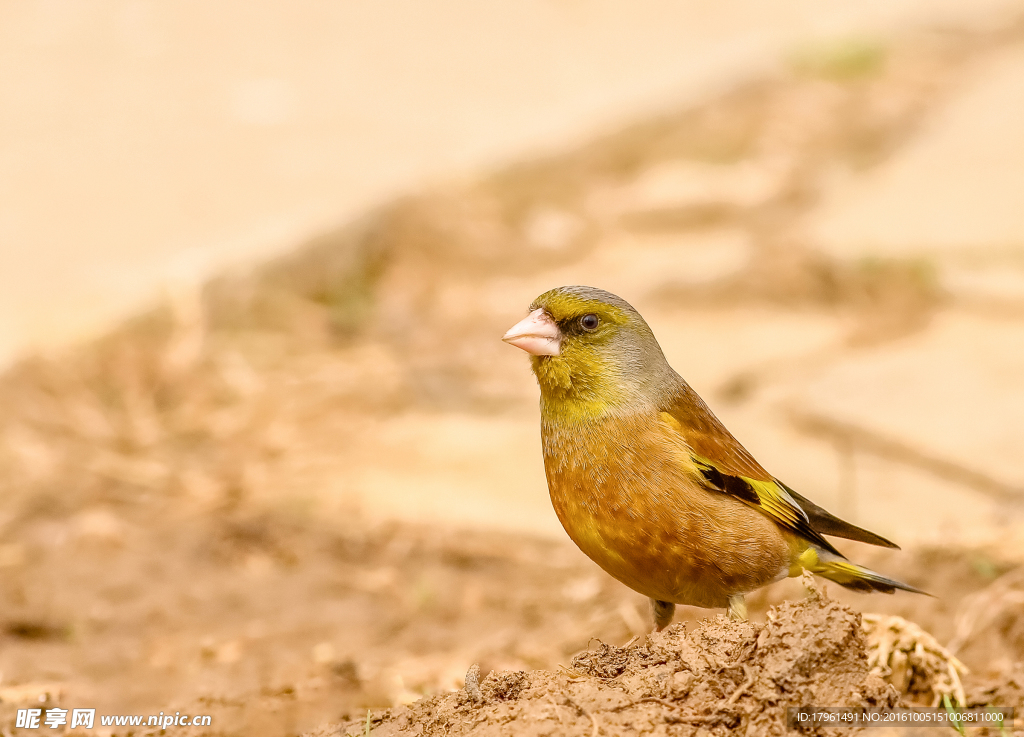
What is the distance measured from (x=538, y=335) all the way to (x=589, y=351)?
0.13 meters

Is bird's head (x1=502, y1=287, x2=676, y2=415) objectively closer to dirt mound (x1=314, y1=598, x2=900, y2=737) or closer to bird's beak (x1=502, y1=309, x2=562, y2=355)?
bird's beak (x1=502, y1=309, x2=562, y2=355)

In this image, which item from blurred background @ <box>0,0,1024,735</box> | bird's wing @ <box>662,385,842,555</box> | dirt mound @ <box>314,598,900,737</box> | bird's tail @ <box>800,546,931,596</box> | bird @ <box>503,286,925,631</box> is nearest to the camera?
dirt mound @ <box>314,598,900,737</box>

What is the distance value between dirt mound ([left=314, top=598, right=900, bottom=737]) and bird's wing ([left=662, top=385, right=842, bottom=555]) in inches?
20.2

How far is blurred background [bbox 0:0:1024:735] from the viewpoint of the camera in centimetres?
413

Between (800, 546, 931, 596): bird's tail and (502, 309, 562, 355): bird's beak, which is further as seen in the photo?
(800, 546, 931, 596): bird's tail

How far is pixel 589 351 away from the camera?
2834 millimetres

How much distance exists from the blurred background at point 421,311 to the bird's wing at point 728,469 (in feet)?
2.63

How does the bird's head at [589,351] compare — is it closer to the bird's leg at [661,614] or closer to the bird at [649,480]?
the bird at [649,480]

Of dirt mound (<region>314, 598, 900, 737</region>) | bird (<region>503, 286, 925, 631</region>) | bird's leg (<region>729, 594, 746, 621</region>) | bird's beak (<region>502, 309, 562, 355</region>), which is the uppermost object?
bird's beak (<region>502, 309, 562, 355</region>)

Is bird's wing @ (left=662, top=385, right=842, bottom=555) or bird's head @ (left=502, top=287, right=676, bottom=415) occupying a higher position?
bird's head @ (left=502, top=287, right=676, bottom=415)

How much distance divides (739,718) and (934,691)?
3.01ft

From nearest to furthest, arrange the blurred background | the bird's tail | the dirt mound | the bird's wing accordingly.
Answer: the dirt mound → the bird's wing → the bird's tail → the blurred background

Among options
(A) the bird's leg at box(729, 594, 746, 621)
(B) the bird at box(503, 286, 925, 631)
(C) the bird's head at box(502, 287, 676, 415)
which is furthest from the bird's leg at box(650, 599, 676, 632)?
(C) the bird's head at box(502, 287, 676, 415)

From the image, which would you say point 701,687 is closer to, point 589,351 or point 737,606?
point 737,606
